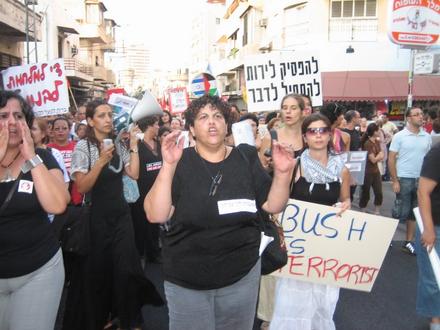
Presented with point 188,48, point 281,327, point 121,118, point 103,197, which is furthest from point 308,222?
point 188,48

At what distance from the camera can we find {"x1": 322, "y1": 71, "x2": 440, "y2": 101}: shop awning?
2083 centimetres

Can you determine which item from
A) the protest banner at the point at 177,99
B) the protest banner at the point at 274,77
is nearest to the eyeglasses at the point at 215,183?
the protest banner at the point at 274,77

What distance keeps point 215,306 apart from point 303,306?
1.22 meters

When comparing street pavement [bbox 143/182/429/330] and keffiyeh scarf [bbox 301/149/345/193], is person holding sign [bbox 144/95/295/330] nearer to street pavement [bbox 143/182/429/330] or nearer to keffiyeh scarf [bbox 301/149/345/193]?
keffiyeh scarf [bbox 301/149/345/193]

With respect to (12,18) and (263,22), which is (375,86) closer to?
(263,22)

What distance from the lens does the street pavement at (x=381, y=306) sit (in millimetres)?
4312

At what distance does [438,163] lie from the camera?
3471mm

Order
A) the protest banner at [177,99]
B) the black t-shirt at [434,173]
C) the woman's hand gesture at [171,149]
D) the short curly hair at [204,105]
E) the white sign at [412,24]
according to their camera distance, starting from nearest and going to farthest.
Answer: the woman's hand gesture at [171,149] < the short curly hair at [204,105] < the black t-shirt at [434,173] < the white sign at [412,24] < the protest banner at [177,99]

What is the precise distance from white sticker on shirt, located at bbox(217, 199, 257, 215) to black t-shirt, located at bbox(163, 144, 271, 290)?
11mm

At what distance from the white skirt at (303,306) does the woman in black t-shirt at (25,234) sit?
1.71m

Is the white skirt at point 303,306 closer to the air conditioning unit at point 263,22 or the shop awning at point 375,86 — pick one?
the shop awning at point 375,86

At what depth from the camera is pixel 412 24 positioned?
1005 cm

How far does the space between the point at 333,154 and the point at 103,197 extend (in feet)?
6.26

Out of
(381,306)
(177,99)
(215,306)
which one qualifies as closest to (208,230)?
(215,306)
